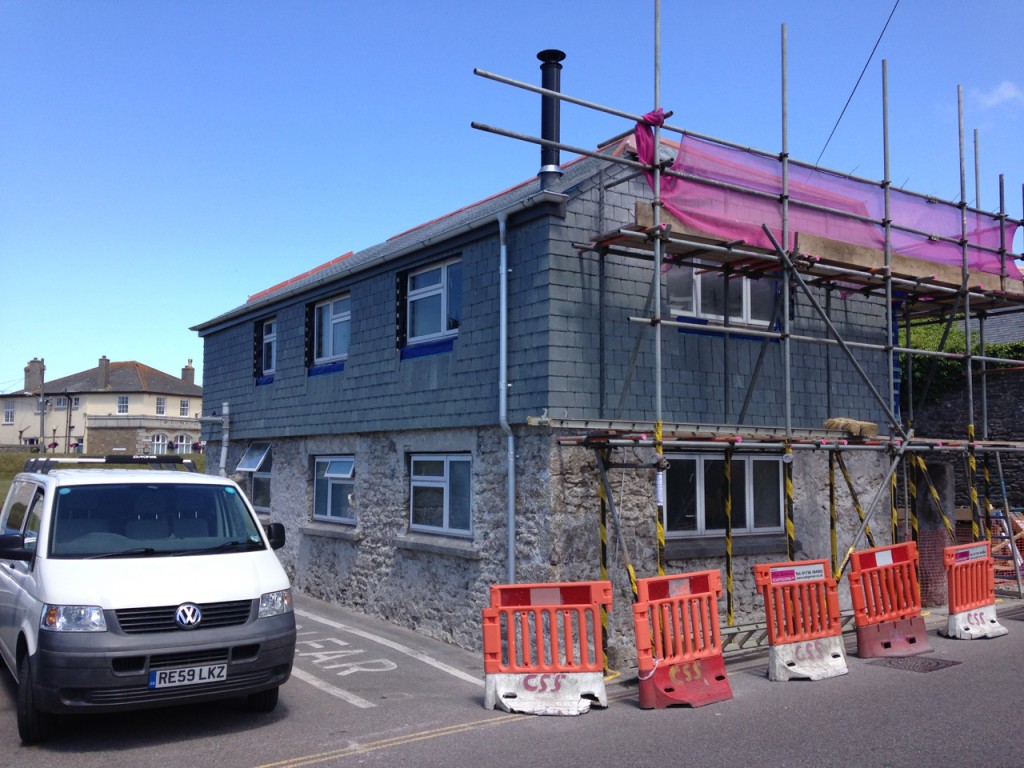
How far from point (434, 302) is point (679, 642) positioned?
591 cm

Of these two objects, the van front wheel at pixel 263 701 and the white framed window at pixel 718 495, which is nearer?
the van front wheel at pixel 263 701

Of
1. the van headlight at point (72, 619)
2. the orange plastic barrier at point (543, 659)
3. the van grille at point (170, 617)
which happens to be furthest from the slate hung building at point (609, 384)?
the van headlight at point (72, 619)

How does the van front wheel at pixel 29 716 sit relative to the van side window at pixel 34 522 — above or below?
below

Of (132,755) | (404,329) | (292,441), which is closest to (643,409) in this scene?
(404,329)

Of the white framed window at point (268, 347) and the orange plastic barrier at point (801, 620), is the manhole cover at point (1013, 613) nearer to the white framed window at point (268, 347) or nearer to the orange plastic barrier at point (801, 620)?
the orange plastic barrier at point (801, 620)

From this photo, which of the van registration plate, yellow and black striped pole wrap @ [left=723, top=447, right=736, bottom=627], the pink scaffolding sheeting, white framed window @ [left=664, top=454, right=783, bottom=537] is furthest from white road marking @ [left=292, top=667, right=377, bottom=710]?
the pink scaffolding sheeting

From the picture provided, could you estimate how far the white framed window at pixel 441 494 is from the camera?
37.0 feet

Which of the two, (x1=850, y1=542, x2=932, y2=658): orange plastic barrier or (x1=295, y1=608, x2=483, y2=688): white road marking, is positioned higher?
(x1=850, y1=542, x2=932, y2=658): orange plastic barrier

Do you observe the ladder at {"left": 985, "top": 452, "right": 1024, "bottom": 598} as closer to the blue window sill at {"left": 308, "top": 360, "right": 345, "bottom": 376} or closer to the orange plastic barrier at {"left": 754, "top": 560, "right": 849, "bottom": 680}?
the orange plastic barrier at {"left": 754, "top": 560, "right": 849, "bottom": 680}

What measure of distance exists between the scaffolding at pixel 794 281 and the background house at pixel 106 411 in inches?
2505

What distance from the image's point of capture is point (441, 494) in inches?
461

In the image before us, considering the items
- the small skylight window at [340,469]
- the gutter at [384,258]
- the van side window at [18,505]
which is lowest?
the van side window at [18,505]

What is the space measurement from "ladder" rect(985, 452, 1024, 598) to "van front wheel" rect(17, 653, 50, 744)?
1067cm

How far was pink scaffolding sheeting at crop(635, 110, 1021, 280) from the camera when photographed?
1007 centimetres
